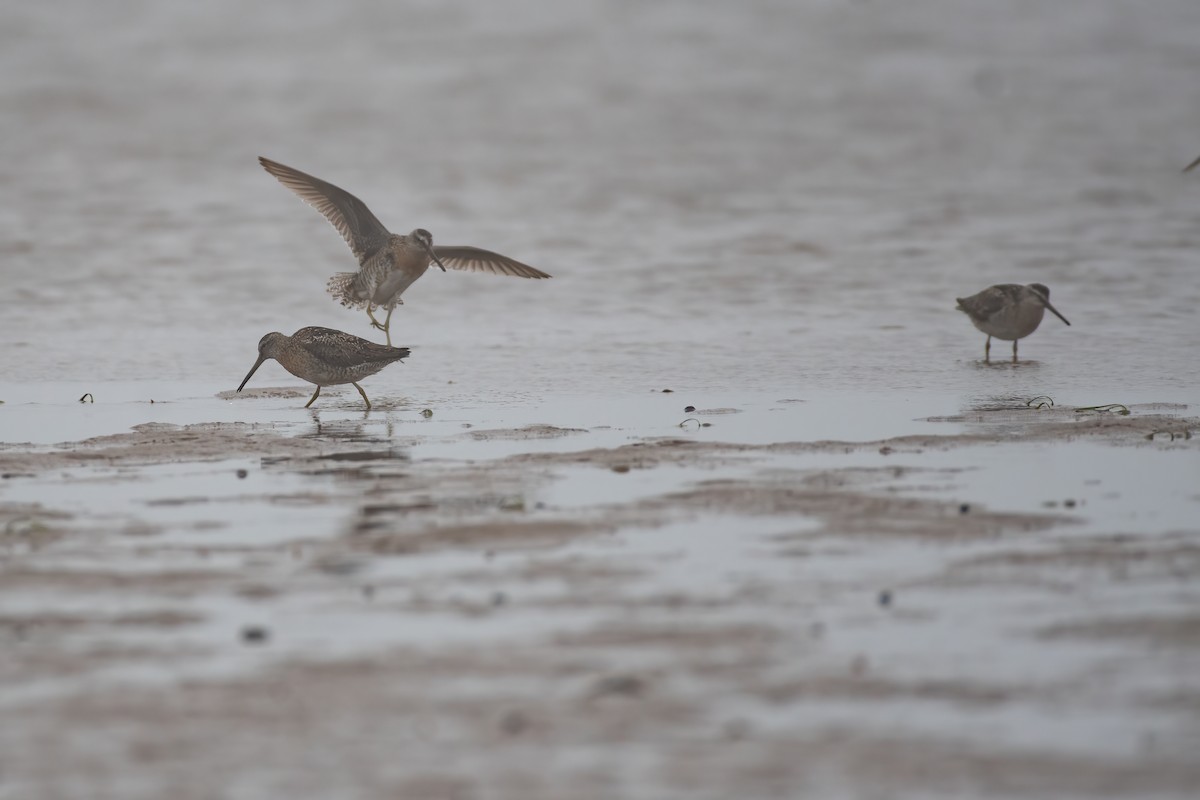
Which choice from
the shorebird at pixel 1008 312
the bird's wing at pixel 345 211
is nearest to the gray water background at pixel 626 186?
the shorebird at pixel 1008 312

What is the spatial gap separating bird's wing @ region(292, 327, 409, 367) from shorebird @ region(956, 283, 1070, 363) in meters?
A: 4.51

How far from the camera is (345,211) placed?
13.5m

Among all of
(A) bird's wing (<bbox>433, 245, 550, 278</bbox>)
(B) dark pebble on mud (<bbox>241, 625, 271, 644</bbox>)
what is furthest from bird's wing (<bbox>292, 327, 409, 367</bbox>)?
(B) dark pebble on mud (<bbox>241, 625, 271, 644</bbox>)

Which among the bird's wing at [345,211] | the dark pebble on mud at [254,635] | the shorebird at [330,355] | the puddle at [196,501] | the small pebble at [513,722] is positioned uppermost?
the bird's wing at [345,211]

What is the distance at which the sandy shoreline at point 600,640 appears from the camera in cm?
401

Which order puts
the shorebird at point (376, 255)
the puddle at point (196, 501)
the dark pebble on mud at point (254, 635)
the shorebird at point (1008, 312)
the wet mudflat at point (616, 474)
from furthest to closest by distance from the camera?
1. the shorebird at point (376, 255)
2. the shorebird at point (1008, 312)
3. the puddle at point (196, 501)
4. the dark pebble on mud at point (254, 635)
5. the wet mudflat at point (616, 474)

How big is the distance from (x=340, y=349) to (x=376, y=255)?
3.02m

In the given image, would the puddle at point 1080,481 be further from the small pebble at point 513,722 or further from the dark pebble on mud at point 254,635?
the dark pebble on mud at point 254,635

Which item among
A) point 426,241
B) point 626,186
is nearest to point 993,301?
point 426,241

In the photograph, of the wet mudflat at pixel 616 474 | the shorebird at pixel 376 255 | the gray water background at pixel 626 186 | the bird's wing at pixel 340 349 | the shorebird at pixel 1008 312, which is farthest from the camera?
the shorebird at pixel 376 255

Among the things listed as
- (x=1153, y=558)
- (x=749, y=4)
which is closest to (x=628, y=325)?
(x=1153, y=558)

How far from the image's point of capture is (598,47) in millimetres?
32250

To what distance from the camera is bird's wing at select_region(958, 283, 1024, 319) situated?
12.5 meters

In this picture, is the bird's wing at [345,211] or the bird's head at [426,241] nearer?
the bird's head at [426,241]
